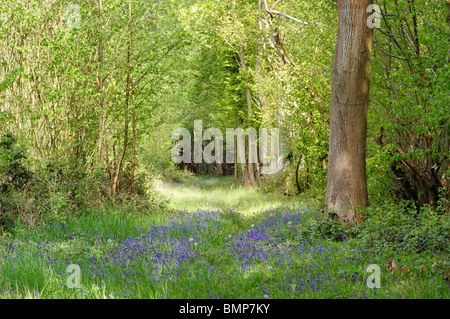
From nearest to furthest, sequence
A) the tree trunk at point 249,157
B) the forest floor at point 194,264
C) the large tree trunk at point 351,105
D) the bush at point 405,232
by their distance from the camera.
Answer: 1. the forest floor at point 194,264
2. the bush at point 405,232
3. the large tree trunk at point 351,105
4. the tree trunk at point 249,157

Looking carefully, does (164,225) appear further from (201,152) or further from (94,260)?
(201,152)

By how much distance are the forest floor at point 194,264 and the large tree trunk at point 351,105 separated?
0.93 meters

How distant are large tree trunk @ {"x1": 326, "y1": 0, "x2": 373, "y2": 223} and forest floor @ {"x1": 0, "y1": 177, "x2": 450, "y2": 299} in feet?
3.05

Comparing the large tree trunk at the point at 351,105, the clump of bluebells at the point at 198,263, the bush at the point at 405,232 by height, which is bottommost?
the clump of bluebells at the point at 198,263

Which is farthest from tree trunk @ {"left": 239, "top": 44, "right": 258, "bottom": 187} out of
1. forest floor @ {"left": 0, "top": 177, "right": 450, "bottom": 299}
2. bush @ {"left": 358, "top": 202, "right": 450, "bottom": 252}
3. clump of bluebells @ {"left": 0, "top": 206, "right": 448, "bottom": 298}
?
bush @ {"left": 358, "top": 202, "right": 450, "bottom": 252}

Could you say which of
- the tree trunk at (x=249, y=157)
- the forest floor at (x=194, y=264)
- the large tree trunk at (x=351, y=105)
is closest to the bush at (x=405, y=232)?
the forest floor at (x=194, y=264)

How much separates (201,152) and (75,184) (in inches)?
1312

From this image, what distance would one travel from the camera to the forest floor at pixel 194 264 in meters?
4.58

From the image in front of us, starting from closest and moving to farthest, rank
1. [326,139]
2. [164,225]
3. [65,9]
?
[164,225]
[65,9]
[326,139]

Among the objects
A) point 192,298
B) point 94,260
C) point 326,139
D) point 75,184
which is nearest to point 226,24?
point 326,139

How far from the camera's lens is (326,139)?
39.4 feet

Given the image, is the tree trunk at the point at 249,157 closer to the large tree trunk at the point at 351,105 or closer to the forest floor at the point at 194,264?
the forest floor at the point at 194,264

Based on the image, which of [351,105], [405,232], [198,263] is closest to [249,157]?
[351,105]

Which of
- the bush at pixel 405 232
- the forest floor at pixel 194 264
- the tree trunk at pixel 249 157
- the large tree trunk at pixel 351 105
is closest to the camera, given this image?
the forest floor at pixel 194 264
